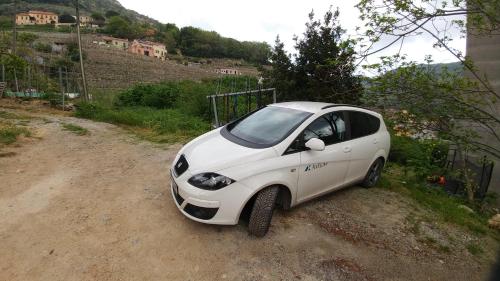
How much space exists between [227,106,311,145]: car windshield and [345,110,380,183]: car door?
90cm

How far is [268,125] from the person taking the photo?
4.22 meters

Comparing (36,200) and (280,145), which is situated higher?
(280,145)

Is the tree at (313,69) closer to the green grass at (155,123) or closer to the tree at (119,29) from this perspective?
the green grass at (155,123)

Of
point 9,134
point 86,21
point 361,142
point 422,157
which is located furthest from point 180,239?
point 86,21

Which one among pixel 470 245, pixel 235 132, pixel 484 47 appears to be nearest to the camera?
pixel 470 245

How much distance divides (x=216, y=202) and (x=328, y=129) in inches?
75.6

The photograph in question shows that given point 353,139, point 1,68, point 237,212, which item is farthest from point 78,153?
point 1,68

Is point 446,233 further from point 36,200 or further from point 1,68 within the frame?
point 1,68

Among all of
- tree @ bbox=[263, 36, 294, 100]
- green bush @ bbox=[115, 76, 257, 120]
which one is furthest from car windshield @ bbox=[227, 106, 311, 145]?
green bush @ bbox=[115, 76, 257, 120]

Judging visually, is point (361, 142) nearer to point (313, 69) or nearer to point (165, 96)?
point (313, 69)

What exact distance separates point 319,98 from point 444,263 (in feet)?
19.0

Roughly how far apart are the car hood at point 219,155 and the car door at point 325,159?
0.57 meters

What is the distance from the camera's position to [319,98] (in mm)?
8664

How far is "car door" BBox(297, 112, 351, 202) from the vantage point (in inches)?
152
